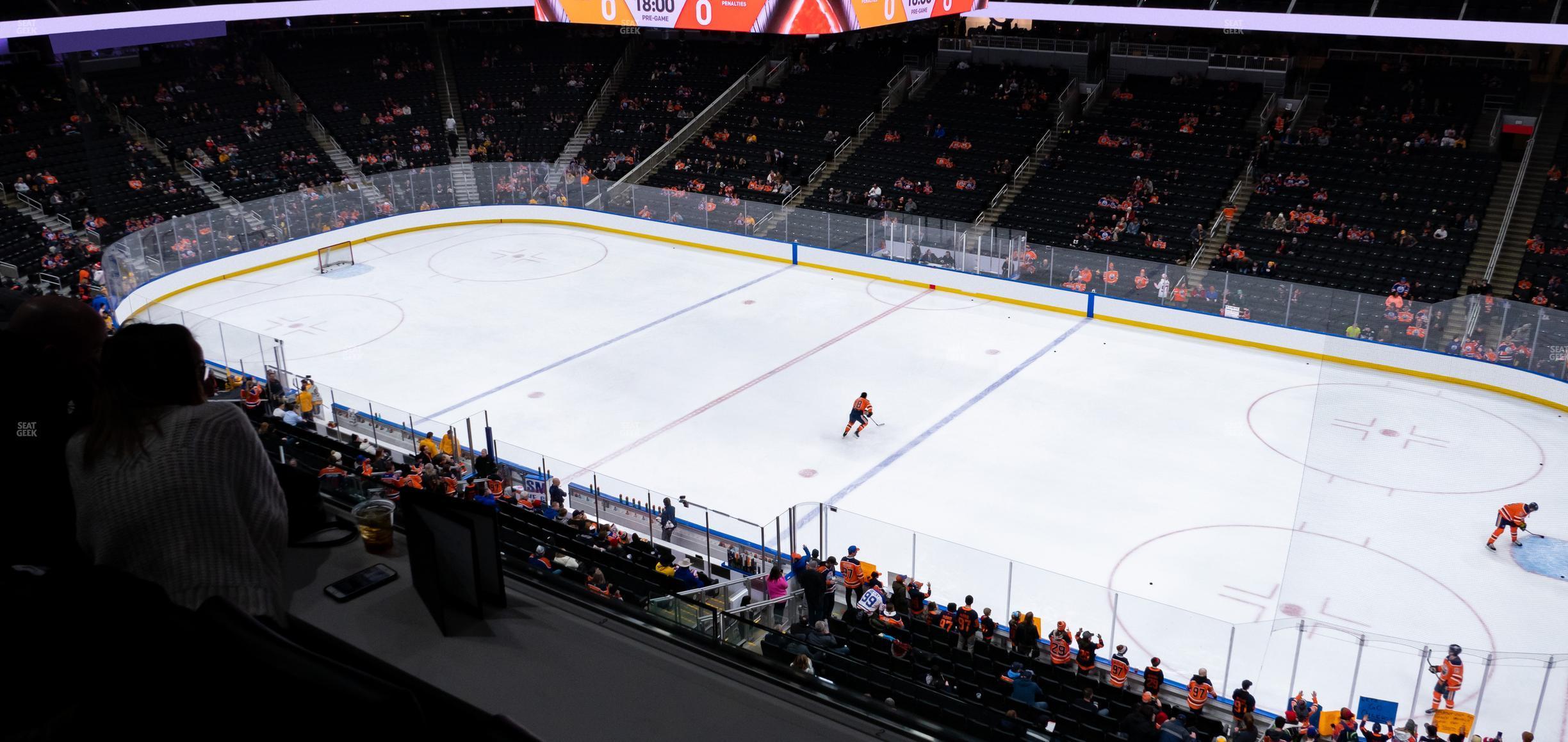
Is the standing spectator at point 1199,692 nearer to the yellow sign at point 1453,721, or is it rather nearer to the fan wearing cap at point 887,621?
the yellow sign at point 1453,721

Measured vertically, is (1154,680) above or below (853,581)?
above

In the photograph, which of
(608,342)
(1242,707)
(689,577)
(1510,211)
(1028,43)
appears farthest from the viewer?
(1028,43)

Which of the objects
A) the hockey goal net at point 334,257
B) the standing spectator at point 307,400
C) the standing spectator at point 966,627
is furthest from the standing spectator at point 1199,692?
the hockey goal net at point 334,257

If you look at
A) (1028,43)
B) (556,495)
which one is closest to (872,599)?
(556,495)

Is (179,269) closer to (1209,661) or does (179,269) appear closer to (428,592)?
(1209,661)

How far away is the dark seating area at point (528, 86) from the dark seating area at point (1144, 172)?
680 inches

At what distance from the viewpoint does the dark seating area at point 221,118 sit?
32.9 meters

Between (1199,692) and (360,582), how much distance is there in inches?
376

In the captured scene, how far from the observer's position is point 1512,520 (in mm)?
14977

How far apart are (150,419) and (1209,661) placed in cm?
1144

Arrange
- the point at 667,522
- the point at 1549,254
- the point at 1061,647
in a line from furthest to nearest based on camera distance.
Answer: the point at 1549,254 → the point at 667,522 → the point at 1061,647

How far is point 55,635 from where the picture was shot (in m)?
2.02

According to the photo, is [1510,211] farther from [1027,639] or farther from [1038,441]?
[1027,639]

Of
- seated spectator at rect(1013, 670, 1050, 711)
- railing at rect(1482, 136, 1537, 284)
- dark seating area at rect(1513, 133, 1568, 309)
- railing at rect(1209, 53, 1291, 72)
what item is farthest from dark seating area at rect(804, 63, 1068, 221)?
→ seated spectator at rect(1013, 670, 1050, 711)
